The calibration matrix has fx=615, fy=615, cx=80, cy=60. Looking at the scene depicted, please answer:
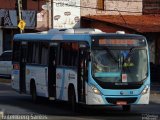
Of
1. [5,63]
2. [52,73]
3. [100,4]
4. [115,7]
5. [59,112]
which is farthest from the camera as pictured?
[115,7]

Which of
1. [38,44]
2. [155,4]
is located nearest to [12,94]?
[38,44]

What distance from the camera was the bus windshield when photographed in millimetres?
19547

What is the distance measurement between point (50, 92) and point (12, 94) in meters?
6.79

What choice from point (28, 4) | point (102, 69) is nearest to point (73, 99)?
point (102, 69)

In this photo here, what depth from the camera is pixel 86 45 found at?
65.4 ft

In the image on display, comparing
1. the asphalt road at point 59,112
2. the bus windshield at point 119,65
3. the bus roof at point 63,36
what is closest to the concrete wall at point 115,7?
the bus roof at point 63,36

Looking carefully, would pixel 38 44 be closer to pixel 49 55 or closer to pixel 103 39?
pixel 49 55

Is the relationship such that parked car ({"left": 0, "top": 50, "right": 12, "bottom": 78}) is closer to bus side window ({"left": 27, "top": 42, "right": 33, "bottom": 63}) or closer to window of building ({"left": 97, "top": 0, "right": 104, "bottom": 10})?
window of building ({"left": 97, "top": 0, "right": 104, "bottom": 10})

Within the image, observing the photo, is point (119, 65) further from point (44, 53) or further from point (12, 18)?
point (12, 18)

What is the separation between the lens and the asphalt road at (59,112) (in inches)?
739

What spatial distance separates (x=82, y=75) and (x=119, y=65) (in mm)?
1237

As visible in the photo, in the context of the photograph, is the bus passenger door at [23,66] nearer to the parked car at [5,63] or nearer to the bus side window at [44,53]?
the bus side window at [44,53]

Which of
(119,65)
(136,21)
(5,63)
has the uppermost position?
(119,65)

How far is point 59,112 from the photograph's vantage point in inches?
810
